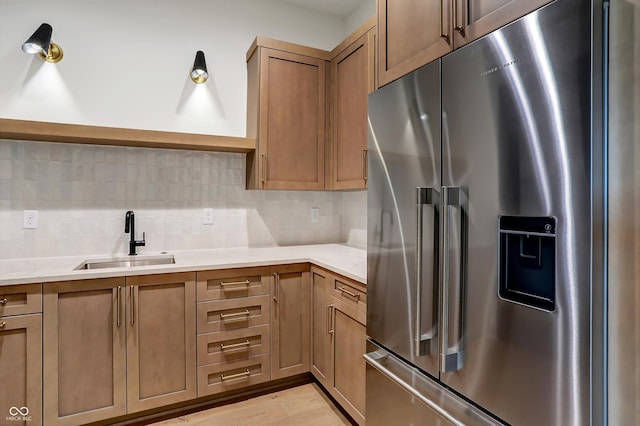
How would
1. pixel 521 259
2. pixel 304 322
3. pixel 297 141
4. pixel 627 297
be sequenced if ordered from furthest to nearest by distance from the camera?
pixel 297 141 < pixel 304 322 < pixel 521 259 < pixel 627 297

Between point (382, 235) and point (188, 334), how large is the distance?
1.35 meters

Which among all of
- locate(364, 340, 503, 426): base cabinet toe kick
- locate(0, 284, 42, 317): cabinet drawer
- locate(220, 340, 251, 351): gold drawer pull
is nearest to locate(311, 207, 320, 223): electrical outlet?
locate(220, 340, 251, 351): gold drawer pull

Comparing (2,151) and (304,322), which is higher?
(2,151)

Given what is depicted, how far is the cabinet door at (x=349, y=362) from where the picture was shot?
1.83m

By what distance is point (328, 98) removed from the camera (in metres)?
2.70

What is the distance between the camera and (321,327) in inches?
89.4

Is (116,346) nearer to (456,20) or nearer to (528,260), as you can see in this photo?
(528,260)

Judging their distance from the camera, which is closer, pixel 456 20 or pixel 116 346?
pixel 456 20

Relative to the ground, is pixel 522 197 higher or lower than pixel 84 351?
higher

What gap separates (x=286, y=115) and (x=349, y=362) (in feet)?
5.55

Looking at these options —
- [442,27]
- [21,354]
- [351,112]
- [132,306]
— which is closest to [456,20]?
[442,27]

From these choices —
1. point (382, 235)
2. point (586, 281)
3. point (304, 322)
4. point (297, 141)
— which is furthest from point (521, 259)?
point (297, 141)

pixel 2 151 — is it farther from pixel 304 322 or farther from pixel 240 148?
pixel 304 322

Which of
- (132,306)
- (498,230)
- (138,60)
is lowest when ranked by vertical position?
(132,306)
